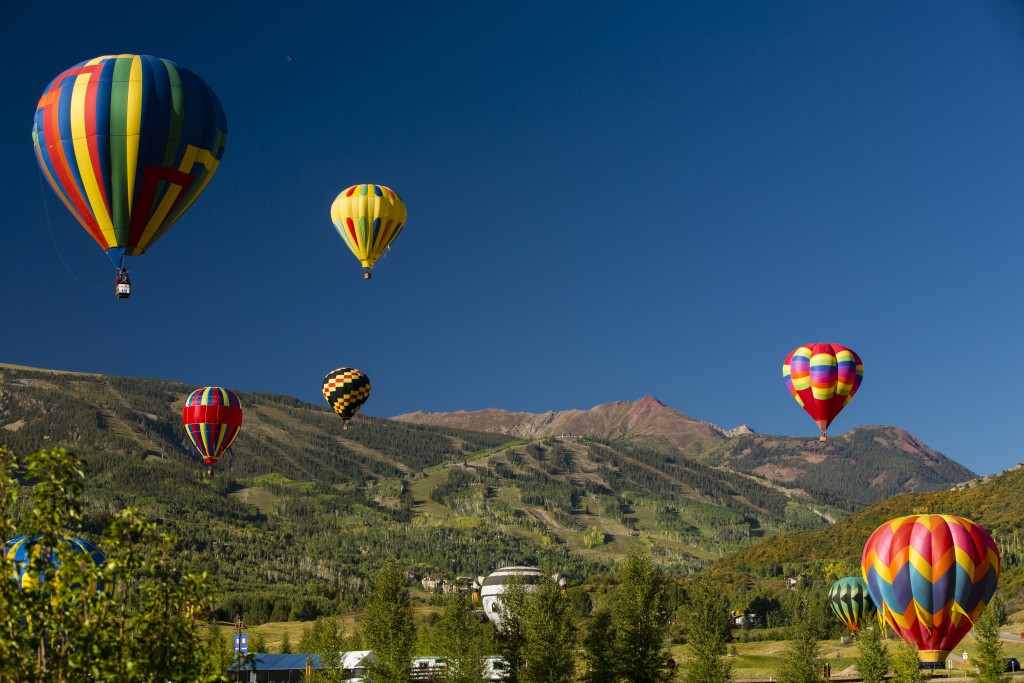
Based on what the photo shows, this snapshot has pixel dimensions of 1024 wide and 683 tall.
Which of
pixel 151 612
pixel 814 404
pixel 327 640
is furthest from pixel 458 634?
pixel 151 612

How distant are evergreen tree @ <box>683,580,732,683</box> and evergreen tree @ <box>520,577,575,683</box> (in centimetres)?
1222

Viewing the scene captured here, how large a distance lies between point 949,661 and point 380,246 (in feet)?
219

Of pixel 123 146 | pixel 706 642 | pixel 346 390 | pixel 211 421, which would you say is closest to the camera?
pixel 123 146

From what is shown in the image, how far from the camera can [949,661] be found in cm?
10600

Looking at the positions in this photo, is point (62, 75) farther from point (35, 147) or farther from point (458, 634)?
point (458, 634)

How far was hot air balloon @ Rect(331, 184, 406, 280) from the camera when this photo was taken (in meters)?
94.4

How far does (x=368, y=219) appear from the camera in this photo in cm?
9444

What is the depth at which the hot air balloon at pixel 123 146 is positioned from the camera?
52.0 meters

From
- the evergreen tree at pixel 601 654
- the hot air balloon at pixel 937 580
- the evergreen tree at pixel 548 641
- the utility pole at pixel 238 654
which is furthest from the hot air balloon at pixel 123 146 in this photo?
the hot air balloon at pixel 937 580

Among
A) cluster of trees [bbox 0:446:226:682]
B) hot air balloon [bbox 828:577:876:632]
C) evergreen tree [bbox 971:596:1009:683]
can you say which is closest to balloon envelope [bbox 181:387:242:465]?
evergreen tree [bbox 971:596:1009:683]

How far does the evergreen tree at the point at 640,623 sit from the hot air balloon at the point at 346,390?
1978 inches

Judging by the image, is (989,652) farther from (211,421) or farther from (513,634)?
(211,421)

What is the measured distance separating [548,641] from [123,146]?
42.1m

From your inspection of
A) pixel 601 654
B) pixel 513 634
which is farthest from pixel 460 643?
pixel 601 654
